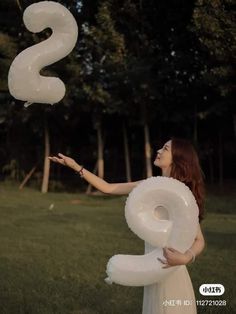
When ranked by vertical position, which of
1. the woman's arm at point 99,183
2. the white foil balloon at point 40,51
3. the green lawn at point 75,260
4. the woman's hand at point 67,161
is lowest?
the green lawn at point 75,260

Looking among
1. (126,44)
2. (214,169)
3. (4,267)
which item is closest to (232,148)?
(214,169)

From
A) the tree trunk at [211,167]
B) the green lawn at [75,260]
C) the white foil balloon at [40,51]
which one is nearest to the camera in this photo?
the white foil balloon at [40,51]

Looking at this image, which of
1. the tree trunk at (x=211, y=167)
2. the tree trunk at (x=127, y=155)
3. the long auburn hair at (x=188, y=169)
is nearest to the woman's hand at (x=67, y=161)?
the long auburn hair at (x=188, y=169)

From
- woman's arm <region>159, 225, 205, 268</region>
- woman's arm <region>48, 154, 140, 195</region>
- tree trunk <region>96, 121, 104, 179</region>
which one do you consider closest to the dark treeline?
tree trunk <region>96, 121, 104, 179</region>

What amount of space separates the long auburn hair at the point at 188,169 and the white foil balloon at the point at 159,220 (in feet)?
0.33

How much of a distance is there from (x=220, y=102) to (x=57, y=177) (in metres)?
9.66

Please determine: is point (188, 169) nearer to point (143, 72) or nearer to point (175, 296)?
point (175, 296)

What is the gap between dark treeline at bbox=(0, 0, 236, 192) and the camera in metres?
17.7

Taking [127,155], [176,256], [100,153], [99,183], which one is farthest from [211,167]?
[176,256]

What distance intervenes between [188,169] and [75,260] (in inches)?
201

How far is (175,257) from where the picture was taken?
310cm

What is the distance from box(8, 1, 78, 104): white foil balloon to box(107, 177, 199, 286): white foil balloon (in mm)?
1196

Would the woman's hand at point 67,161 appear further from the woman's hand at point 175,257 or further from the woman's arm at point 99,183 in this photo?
the woman's hand at point 175,257

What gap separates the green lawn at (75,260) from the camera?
6.00 metres
